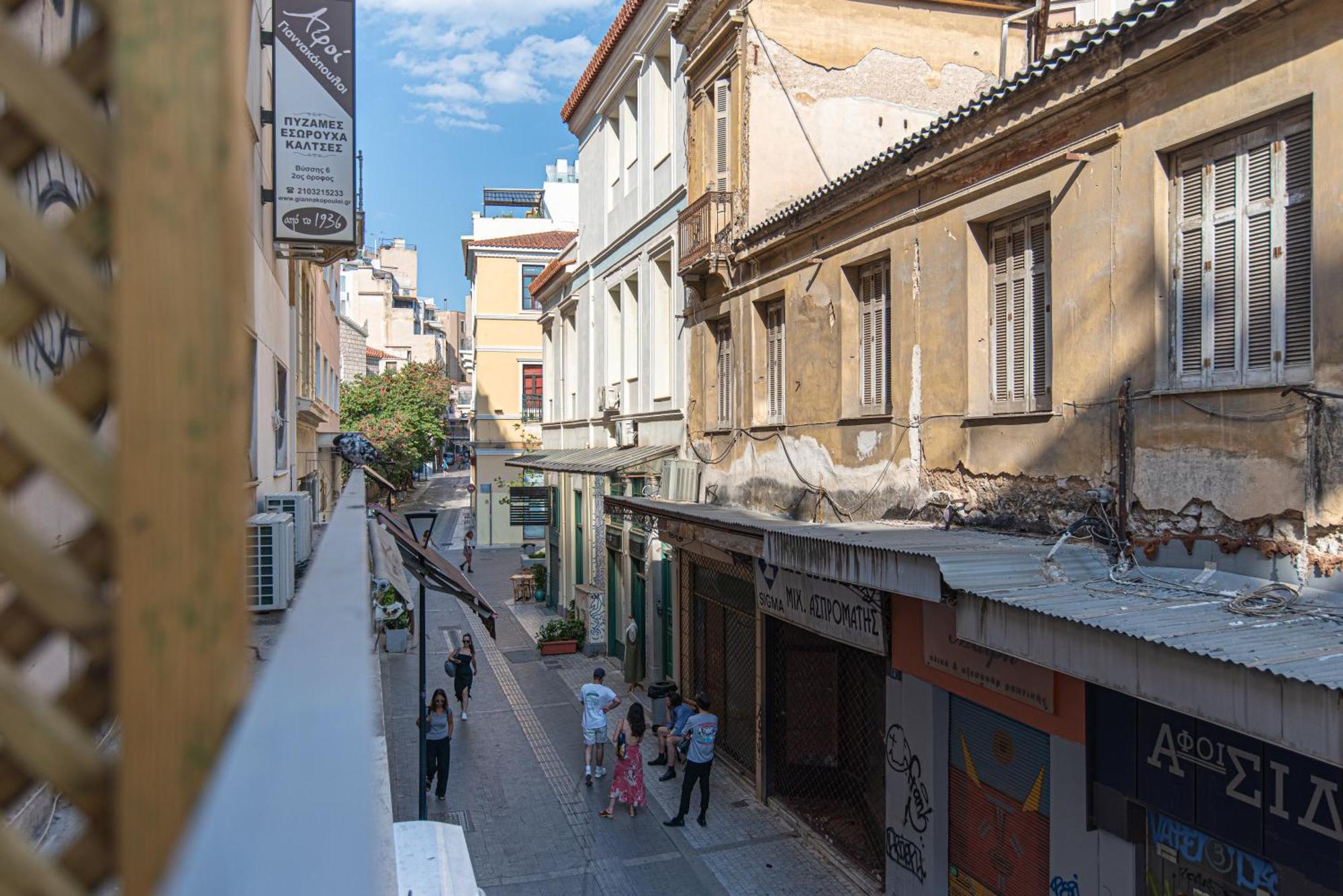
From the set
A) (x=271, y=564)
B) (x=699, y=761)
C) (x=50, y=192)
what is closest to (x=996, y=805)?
(x=699, y=761)

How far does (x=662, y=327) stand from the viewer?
18.4 metres

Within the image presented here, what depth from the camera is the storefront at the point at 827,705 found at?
1020 cm

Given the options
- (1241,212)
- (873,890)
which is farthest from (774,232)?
(873,890)

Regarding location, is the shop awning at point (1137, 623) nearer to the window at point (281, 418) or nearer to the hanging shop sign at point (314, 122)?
the hanging shop sign at point (314, 122)

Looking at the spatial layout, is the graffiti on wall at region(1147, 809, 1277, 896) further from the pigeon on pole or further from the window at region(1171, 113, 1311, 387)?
the pigeon on pole

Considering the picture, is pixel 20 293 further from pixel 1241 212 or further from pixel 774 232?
pixel 774 232

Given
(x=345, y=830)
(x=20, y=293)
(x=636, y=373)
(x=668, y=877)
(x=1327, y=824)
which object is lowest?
(x=668, y=877)

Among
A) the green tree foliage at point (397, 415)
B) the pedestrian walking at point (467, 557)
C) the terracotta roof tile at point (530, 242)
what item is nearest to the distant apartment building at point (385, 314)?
the green tree foliage at point (397, 415)

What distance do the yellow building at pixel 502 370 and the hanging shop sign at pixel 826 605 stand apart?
29.9 meters

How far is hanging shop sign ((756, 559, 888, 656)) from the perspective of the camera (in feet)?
31.3

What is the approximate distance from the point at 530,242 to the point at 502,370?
243 inches

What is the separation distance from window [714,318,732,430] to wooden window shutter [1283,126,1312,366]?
30.7 ft

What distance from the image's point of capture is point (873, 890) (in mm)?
9914

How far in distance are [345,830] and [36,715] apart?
1.27 ft
